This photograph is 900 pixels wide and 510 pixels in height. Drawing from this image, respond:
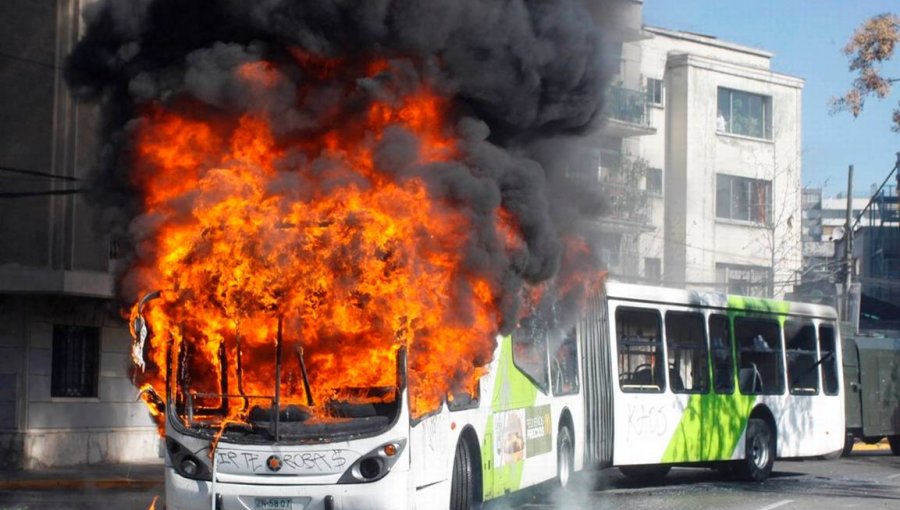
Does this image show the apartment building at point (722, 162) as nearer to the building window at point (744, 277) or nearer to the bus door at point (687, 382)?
the building window at point (744, 277)

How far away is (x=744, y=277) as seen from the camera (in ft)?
138

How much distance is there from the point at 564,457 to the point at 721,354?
4314mm

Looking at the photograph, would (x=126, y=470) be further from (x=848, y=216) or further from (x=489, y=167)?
(x=848, y=216)

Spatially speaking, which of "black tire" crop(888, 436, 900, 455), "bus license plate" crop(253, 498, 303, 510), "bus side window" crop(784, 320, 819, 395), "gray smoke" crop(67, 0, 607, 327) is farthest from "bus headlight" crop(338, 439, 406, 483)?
"black tire" crop(888, 436, 900, 455)

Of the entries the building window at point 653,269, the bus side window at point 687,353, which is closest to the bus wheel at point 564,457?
the bus side window at point 687,353

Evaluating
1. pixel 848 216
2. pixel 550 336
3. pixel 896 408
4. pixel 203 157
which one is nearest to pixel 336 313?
pixel 203 157

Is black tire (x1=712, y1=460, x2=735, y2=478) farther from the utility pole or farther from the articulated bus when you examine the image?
the utility pole

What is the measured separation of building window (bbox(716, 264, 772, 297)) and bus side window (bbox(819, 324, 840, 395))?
18.8 meters

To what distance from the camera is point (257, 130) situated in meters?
11.8

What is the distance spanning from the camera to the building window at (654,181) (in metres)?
39.1

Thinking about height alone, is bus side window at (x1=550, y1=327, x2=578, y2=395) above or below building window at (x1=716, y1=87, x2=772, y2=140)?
below

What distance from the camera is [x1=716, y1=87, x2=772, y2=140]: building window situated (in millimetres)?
42125

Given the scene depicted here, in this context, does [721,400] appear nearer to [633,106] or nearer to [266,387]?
[266,387]

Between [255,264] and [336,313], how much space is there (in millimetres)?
793
